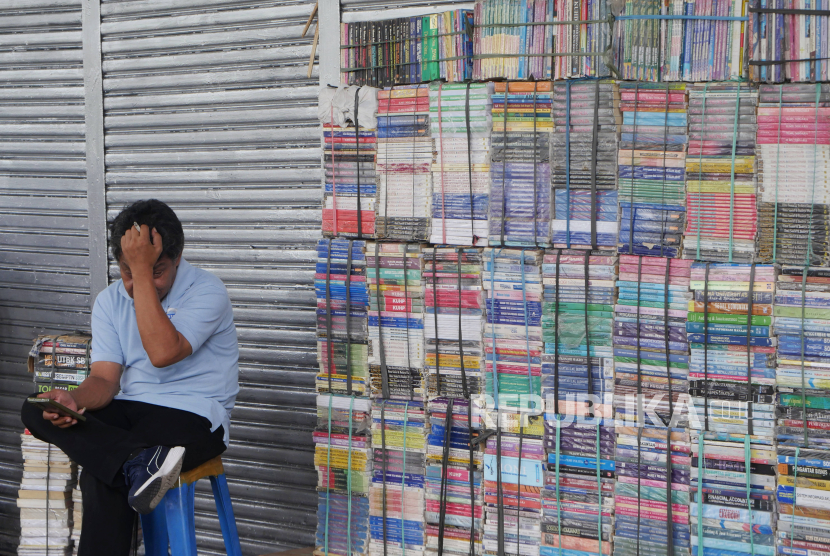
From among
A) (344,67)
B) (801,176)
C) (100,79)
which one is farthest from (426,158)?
(100,79)

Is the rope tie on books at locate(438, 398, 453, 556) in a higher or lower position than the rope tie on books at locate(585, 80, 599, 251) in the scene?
lower

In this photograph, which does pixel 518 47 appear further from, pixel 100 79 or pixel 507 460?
pixel 100 79

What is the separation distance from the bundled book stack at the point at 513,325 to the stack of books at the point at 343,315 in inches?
23.9

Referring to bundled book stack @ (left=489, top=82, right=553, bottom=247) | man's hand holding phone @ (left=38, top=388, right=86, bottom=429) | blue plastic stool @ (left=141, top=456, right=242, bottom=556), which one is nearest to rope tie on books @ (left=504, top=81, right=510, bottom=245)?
bundled book stack @ (left=489, top=82, right=553, bottom=247)

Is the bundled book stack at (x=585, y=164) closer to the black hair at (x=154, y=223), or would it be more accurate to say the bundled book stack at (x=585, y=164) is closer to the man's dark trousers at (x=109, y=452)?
the black hair at (x=154, y=223)

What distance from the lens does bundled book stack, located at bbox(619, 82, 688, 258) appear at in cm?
324

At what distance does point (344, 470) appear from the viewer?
12.6 ft

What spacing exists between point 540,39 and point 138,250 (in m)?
1.91

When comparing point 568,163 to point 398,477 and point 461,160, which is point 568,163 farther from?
point 398,477

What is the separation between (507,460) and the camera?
11.8 ft

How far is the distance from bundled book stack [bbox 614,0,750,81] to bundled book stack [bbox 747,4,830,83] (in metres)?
0.05

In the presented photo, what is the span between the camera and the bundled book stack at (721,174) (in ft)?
10.4

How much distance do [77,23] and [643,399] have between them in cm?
410

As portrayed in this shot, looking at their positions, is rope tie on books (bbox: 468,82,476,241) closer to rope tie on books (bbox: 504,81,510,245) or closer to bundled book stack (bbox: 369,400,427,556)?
rope tie on books (bbox: 504,81,510,245)
